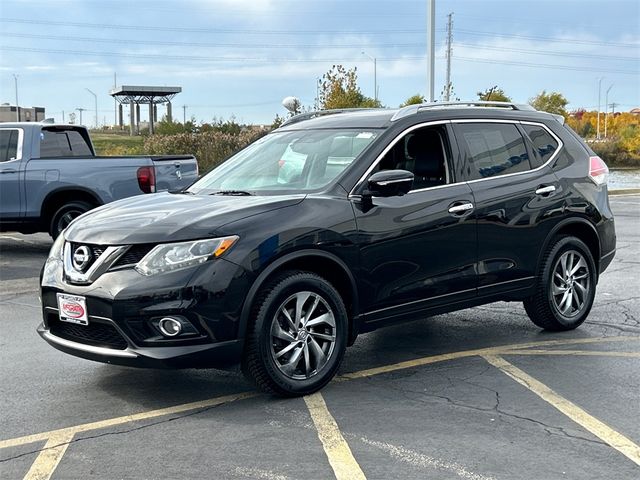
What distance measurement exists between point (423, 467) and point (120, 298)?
1907 millimetres

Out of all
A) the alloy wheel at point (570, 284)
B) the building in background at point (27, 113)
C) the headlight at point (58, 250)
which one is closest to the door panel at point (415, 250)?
the alloy wheel at point (570, 284)

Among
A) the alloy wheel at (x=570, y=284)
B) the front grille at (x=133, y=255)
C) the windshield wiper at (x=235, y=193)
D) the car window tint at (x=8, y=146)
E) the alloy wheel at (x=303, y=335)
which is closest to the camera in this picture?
the front grille at (x=133, y=255)

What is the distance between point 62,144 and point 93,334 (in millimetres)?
8038

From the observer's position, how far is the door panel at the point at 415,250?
5.35m

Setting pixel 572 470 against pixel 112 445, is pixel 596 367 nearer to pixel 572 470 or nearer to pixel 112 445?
pixel 572 470

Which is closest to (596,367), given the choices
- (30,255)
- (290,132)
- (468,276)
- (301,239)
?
(468,276)

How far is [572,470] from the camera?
395cm

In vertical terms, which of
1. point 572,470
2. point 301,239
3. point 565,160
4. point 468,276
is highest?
point 565,160

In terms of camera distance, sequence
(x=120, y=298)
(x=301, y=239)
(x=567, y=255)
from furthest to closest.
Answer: (x=567, y=255) → (x=301, y=239) → (x=120, y=298)

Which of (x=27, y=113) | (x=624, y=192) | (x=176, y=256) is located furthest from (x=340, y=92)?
(x=27, y=113)

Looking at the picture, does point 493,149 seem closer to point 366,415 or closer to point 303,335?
point 303,335

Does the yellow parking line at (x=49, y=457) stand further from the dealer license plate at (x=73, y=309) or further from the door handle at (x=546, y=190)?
the door handle at (x=546, y=190)

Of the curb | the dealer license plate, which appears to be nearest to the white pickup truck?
Answer: the dealer license plate

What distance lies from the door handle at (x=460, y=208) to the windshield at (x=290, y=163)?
2.52ft
